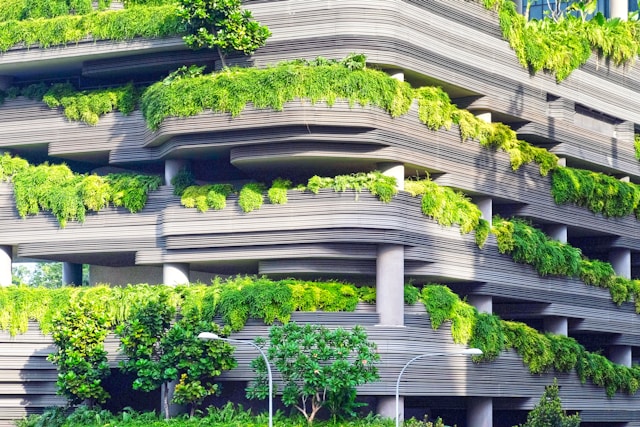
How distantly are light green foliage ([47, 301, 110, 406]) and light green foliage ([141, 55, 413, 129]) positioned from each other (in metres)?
8.74

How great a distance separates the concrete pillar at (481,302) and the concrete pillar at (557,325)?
19.1 ft

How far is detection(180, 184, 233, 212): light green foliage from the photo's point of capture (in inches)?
2472

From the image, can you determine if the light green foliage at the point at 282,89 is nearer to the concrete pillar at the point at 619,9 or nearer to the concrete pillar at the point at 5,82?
the concrete pillar at the point at 5,82

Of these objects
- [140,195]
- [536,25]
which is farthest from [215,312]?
[536,25]

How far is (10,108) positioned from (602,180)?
28.5 meters

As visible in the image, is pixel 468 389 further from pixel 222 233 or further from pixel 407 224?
pixel 222 233

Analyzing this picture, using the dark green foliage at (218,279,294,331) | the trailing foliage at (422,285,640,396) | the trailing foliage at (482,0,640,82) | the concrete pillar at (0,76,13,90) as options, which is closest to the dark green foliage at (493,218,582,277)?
the trailing foliage at (422,285,640,396)

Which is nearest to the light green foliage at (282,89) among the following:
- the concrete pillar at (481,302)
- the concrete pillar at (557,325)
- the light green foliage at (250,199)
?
the light green foliage at (250,199)

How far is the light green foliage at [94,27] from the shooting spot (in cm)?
6625

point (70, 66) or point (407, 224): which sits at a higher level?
point (70, 66)

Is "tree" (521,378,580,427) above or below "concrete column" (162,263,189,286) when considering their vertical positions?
below

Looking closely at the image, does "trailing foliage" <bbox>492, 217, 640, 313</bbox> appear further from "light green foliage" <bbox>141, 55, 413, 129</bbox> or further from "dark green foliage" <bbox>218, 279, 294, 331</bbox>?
"dark green foliage" <bbox>218, 279, 294, 331</bbox>

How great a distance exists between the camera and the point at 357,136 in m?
61.1

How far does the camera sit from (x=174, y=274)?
64.6 metres
